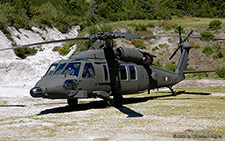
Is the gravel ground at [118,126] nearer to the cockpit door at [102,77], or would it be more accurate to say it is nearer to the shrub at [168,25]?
the cockpit door at [102,77]

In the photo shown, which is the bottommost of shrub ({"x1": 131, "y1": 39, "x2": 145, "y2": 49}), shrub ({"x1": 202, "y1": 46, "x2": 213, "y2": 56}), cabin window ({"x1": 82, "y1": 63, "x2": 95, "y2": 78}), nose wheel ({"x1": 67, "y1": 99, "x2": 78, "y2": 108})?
nose wheel ({"x1": 67, "y1": 99, "x2": 78, "y2": 108})

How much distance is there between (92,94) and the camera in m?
10.3

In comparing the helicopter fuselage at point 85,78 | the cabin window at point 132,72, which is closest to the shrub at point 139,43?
the helicopter fuselage at point 85,78

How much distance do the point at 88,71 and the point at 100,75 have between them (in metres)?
0.62

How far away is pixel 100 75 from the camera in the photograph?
10.6 meters

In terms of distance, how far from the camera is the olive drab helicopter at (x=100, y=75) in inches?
369

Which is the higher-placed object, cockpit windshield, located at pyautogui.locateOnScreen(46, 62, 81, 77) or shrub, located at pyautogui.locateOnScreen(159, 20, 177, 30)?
shrub, located at pyautogui.locateOnScreen(159, 20, 177, 30)

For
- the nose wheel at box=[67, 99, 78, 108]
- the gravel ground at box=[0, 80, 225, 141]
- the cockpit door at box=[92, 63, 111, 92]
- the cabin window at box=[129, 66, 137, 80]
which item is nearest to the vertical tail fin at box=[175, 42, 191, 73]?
the cabin window at box=[129, 66, 137, 80]

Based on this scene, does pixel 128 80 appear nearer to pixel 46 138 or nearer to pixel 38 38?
pixel 46 138

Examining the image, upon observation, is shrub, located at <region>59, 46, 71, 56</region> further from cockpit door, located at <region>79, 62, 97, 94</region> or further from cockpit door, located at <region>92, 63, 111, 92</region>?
cockpit door, located at <region>79, 62, 97, 94</region>

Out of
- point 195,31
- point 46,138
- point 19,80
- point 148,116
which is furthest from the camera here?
point 195,31

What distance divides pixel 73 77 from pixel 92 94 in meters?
1.14

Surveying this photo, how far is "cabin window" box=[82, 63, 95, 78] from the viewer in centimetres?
1009

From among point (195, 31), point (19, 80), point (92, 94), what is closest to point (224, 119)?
point (92, 94)
